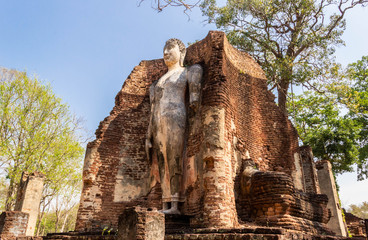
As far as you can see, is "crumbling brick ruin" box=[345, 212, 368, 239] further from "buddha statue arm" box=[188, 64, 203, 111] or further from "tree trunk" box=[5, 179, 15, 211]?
"tree trunk" box=[5, 179, 15, 211]

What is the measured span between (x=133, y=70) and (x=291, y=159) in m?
5.15

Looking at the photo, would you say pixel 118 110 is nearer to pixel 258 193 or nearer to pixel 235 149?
pixel 235 149

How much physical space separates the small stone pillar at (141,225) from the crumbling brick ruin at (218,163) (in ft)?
2.51

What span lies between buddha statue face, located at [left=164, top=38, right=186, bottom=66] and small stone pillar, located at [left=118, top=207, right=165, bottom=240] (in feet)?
15.5

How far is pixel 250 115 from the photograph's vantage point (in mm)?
8367

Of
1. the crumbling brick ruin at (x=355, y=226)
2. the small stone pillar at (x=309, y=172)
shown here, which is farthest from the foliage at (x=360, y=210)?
the small stone pillar at (x=309, y=172)

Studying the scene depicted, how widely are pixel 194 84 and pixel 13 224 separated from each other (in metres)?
6.76

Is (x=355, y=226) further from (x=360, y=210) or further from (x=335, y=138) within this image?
(x=360, y=210)

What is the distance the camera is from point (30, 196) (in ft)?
40.1

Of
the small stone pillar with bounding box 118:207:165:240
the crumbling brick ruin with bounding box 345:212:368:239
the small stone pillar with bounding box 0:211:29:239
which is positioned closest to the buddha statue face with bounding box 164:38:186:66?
the small stone pillar with bounding box 118:207:165:240

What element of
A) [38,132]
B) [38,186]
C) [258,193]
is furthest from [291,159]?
[38,132]

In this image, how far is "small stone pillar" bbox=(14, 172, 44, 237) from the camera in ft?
39.7

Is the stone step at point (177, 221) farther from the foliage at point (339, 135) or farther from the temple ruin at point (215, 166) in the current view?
the foliage at point (339, 135)

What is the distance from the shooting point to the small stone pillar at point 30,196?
12.1 meters
